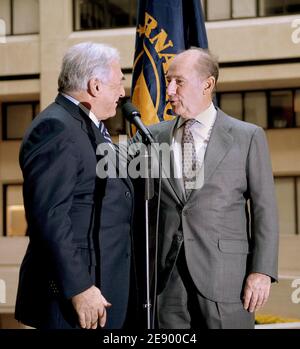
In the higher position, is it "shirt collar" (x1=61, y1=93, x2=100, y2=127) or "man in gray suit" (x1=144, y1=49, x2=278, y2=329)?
"shirt collar" (x1=61, y1=93, x2=100, y2=127)

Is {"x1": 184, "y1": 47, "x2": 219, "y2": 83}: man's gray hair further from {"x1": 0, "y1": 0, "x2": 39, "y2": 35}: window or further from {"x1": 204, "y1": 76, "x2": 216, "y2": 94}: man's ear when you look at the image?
{"x1": 0, "y1": 0, "x2": 39, "y2": 35}: window

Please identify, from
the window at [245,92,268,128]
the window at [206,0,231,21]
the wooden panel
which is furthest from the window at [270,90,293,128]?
the wooden panel

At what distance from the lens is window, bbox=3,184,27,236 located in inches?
445

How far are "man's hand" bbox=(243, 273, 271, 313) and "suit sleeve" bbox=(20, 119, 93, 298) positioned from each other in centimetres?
53

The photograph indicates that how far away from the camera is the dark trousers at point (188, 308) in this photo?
246 centimetres

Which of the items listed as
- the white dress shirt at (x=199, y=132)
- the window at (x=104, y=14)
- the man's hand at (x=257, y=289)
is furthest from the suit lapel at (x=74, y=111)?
the window at (x=104, y=14)

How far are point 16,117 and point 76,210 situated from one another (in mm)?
9984

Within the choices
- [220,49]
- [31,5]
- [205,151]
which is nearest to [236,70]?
[220,49]

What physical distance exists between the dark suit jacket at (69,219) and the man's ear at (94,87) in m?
0.07

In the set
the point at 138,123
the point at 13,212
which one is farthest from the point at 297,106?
the point at 138,123

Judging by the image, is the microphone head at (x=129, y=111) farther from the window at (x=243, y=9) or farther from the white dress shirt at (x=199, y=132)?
the window at (x=243, y=9)

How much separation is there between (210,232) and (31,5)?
8985 millimetres

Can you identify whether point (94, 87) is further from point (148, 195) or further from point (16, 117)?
point (16, 117)
